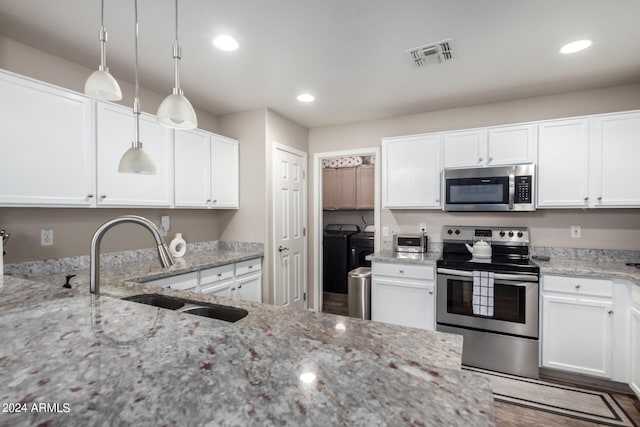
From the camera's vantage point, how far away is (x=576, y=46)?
205cm

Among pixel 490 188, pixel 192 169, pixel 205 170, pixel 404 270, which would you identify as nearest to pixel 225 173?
pixel 205 170

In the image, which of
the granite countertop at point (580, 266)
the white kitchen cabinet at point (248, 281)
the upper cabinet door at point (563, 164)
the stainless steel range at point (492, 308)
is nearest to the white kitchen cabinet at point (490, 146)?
the upper cabinet door at point (563, 164)

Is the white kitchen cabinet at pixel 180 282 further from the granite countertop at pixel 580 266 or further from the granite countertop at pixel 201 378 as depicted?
the granite countertop at pixel 580 266

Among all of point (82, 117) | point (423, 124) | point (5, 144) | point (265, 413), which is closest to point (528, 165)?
point (423, 124)

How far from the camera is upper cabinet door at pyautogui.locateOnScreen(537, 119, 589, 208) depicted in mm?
2572

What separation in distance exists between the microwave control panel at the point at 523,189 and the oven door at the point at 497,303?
2.35ft

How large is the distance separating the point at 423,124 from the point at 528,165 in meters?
1.17

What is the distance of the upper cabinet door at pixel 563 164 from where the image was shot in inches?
101

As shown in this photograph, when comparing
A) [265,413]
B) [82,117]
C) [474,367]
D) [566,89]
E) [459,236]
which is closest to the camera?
[265,413]

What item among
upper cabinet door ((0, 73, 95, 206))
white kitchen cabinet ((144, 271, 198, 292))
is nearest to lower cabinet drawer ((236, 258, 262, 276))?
white kitchen cabinet ((144, 271, 198, 292))

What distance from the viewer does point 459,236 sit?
3215mm

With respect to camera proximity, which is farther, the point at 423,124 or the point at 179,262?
the point at 423,124

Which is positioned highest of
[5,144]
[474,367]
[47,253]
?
[5,144]

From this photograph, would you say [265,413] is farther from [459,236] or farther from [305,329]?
[459,236]
